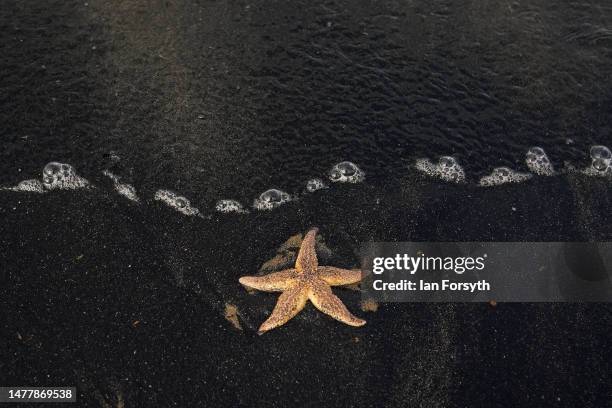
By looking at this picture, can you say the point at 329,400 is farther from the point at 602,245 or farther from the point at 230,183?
the point at 602,245

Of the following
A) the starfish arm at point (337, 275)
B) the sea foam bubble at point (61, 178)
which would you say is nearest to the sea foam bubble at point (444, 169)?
the starfish arm at point (337, 275)

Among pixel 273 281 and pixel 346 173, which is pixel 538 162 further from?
pixel 273 281

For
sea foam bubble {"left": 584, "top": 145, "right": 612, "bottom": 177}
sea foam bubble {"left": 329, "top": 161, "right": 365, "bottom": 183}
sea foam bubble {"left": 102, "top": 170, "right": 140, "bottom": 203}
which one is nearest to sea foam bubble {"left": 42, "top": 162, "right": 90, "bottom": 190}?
sea foam bubble {"left": 102, "top": 170, "right": 140, "bottom": 203}

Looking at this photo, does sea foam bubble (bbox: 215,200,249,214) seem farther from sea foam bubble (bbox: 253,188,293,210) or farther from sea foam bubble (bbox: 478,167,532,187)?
sea foam bubble (bbox: 478,167,532,187)

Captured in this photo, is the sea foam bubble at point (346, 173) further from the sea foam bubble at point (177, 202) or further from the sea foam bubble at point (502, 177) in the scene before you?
the sea foam bubble at point (177, 202)

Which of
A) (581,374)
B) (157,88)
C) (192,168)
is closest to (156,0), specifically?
(157,88)

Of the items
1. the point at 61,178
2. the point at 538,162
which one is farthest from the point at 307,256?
the point at 538,162
